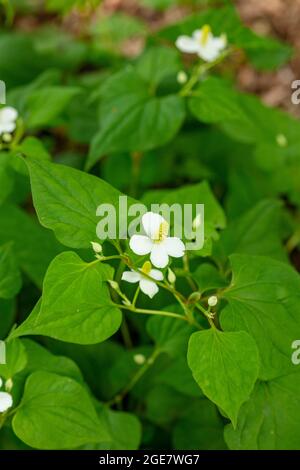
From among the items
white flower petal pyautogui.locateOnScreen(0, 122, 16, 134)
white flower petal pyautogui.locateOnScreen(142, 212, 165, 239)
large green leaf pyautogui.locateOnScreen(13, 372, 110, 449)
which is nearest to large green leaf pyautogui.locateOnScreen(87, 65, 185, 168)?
white flower petal pyautogui.locateOnScreen(0, 122, 16, 134)

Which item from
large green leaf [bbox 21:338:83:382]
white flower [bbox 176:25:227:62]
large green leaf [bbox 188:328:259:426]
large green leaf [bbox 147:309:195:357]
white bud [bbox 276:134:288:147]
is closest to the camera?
large green leaf [bbox 188:328:259:426]

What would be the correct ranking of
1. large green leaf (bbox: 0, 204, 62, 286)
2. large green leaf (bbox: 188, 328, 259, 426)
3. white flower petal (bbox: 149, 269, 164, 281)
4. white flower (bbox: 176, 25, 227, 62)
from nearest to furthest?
large green leaf (bbox: 188, 328, 259, 426) → white flower petal (bbox: 149, 269, 164, 281) → large green leaf (bbox: 0, 204, 62, 286) → white flower (bbox: 176, 25, 227, 62)

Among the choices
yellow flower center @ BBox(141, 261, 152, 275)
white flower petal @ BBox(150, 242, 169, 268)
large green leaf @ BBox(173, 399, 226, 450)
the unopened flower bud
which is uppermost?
white flower petal @ BBox(150, 242, 169, 268)

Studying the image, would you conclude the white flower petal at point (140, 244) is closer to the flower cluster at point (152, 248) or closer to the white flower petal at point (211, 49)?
the flower cluster at point (152, 248)

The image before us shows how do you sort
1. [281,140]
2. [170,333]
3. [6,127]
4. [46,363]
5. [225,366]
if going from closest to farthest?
[225,366], [46,363], [170,333], [6,127], [281,140]

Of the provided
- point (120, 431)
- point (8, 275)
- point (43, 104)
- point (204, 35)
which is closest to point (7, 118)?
point (43, 104)

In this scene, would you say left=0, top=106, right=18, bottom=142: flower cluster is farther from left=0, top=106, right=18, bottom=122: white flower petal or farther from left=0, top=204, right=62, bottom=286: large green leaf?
left=0, top=204, right=62, bottom=286: large green leaf

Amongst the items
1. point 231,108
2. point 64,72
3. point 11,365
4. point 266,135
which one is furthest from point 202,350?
point 64,72

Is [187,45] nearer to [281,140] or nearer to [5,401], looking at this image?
[281,140]
